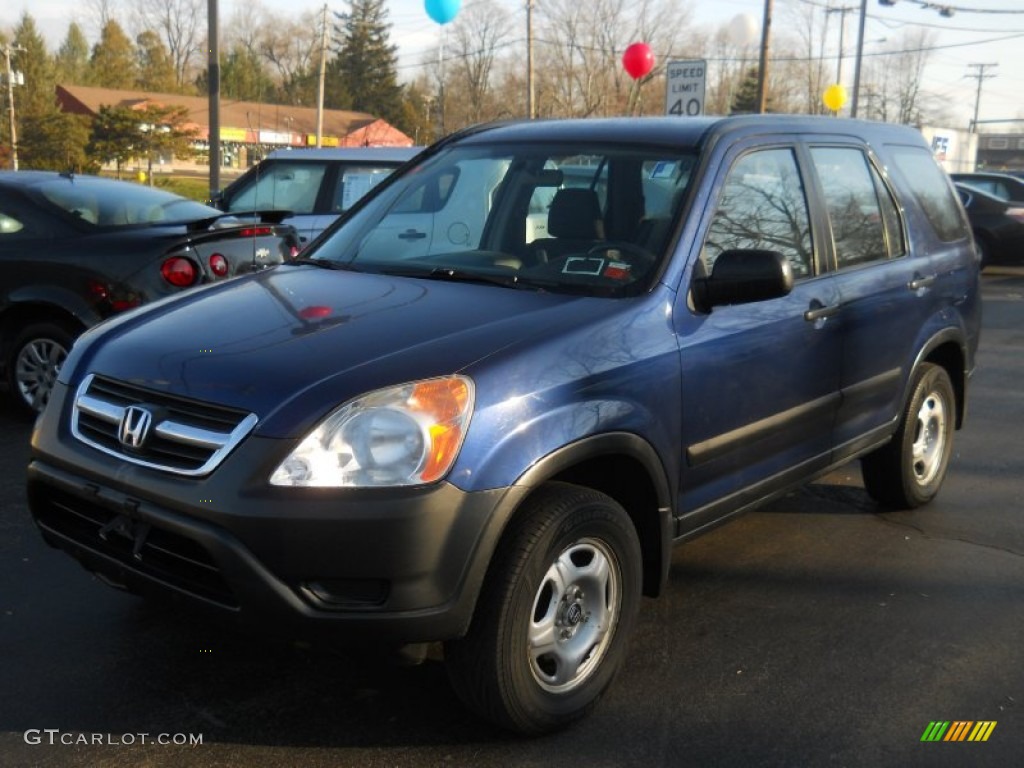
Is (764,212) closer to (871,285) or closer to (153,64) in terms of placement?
(871,285)

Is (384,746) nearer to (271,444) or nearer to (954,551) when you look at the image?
(271,444)

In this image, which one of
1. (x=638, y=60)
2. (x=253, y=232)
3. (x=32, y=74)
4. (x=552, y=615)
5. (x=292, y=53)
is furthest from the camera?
(x=292, y=53)

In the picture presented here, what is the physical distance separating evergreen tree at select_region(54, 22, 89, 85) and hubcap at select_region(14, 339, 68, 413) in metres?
78.0

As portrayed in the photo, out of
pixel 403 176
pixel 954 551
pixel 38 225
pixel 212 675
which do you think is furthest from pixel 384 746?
pixel 38 225

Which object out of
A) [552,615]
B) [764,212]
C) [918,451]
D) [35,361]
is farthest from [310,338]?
[35,361]

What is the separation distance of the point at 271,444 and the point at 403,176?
2087 mm

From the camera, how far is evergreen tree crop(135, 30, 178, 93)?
75656mm

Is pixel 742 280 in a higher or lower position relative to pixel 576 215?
lower

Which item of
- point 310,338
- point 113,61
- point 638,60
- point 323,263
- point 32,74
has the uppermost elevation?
point 113,61

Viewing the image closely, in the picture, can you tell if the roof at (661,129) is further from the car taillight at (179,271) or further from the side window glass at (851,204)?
the car taillight at (179,271)

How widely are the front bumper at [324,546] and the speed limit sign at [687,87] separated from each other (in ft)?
35.7

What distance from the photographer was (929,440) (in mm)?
5359

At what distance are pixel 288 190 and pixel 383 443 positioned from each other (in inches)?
318

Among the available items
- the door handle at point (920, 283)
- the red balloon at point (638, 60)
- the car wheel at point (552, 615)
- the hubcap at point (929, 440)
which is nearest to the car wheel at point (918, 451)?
the hubcap at point (929, 440)
